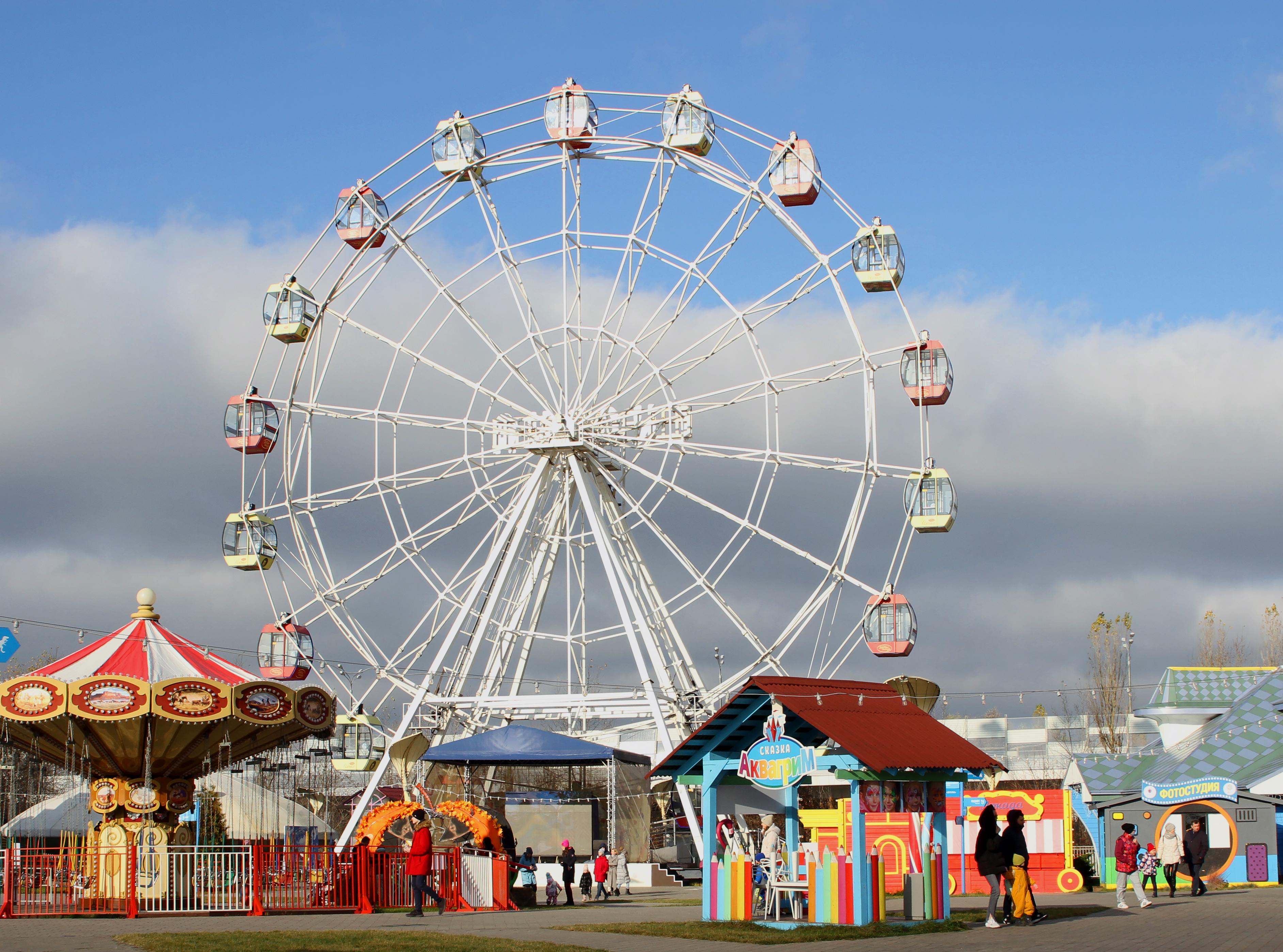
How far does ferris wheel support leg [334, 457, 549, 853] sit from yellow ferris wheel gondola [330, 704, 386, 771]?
2.48ft

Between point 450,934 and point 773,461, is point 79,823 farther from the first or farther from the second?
point 450,934

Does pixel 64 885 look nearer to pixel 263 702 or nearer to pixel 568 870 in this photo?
pixel 263 702

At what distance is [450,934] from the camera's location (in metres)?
14.9

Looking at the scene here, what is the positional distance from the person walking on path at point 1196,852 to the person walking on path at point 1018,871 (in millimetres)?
7349

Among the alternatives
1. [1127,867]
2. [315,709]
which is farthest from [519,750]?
[1127,867]

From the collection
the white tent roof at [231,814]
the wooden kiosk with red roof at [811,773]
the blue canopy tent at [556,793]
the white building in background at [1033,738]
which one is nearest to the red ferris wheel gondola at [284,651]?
the blue canopy tent at [556,793]

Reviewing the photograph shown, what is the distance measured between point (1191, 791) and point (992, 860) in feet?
35.4

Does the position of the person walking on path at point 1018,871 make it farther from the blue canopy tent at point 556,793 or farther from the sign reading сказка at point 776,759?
the blue canopy tent at point 556,793

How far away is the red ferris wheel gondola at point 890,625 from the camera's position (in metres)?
25.7

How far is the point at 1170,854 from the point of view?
21.9 m

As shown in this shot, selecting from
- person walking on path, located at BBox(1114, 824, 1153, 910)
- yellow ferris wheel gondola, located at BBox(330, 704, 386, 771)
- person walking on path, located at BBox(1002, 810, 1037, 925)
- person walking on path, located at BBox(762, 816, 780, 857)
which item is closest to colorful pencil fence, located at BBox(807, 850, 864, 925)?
person walking on path, located at BBox(1002, 810, 1037, 925)

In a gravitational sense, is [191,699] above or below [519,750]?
above

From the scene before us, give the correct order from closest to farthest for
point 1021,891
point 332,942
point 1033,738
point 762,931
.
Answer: point 332,942, point 762,931, point 1021,891, point 1033,738

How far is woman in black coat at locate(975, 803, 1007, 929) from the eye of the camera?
50.6ft
